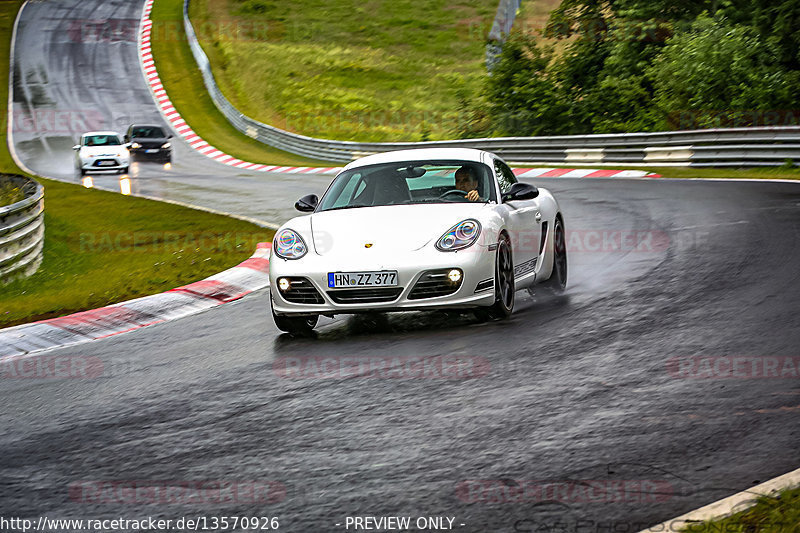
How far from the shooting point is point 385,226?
316 inches

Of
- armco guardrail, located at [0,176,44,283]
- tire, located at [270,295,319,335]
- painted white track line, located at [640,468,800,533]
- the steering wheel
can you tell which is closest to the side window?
the steering wheel

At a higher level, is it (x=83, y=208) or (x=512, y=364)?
(x=512, y=364)

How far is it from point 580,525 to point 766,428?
1.48 metres

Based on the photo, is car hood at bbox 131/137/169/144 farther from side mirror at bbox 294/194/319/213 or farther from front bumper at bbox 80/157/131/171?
side mirror at bbox 294/194/319/213

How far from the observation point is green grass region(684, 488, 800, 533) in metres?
3.72

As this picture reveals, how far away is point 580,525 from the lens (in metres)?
3.88

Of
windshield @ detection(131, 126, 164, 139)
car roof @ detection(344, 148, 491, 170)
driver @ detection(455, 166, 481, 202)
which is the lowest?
windshield @ detection(131, 126, 164, 139)

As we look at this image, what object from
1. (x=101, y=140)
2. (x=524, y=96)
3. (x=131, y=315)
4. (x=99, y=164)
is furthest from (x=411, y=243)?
(x=524, y=96)

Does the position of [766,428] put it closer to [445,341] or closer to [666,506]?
[666,506]

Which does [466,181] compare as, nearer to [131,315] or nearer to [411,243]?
[411,243]

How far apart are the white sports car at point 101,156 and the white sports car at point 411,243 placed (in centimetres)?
2235

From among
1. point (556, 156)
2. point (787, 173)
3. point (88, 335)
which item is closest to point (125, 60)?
point (556, 156)

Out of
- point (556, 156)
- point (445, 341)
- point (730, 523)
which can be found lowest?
point (556, 156)

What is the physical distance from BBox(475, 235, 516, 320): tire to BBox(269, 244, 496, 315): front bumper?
11cm
